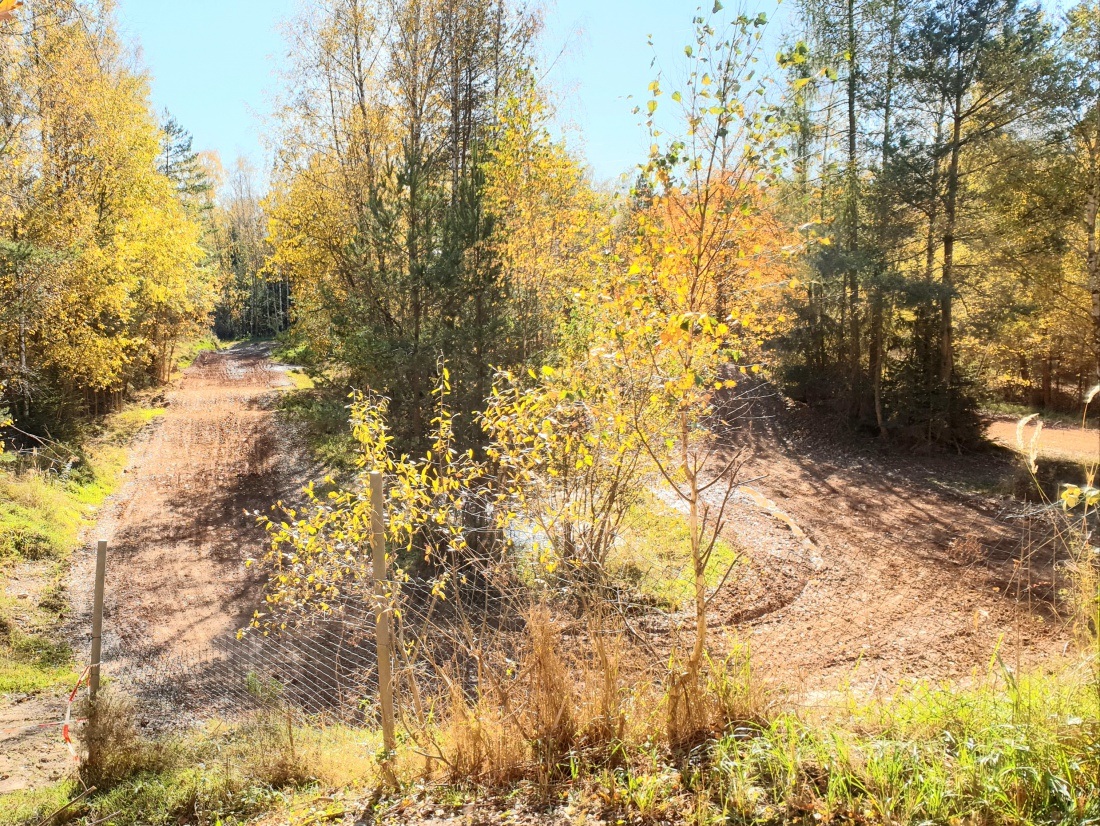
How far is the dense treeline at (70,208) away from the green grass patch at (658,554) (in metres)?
10.2

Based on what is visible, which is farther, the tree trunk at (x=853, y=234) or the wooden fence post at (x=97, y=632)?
the tree trunk at (x=853, y=234)

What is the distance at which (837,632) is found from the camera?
673 centimetres

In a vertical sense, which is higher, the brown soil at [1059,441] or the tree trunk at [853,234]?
the tree trunk at [853,234]

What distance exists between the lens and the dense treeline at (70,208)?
35.7 feet

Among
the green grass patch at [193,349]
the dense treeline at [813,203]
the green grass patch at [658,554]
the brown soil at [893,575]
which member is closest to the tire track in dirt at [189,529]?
the dense treeline at [813,203]

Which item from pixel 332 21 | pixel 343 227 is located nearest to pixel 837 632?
pixel 343 227

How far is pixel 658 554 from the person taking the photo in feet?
28.1

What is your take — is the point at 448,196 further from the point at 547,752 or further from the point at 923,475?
the point at 923,475

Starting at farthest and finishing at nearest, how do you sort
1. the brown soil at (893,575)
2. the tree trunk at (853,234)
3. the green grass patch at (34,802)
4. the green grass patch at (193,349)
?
the green grass patch at (193,349) → the tree trunk at (853,234) → the brown soil at (893,575) → the green grass patch at (34,802)

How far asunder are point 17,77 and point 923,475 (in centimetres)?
1921

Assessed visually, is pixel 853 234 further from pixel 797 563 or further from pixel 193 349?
pixel 193 349

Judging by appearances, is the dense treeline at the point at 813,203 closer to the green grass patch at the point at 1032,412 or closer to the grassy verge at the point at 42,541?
the green grass patch at the point at 1032,412

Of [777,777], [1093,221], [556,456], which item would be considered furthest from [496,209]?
[1093,221]

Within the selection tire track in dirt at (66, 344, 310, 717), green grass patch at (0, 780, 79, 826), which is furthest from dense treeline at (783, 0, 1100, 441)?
green grass patch at (0, 780, 79, 826)
